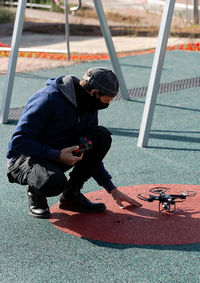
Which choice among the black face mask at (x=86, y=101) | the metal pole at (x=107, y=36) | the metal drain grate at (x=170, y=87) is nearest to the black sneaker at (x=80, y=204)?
the black face mask at (x=86, y=101)

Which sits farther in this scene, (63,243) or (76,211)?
(76,211)

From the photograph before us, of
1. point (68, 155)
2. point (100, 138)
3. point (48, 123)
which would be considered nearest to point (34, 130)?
point (48, 123)

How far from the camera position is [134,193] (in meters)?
4.68

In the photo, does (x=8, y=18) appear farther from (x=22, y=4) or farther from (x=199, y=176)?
(x=199, y=176)

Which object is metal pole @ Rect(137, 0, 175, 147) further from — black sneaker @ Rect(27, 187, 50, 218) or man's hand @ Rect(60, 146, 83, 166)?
man's hand @ Rect(60, 146, 83, 166)

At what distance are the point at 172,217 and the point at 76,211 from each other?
2.40ft

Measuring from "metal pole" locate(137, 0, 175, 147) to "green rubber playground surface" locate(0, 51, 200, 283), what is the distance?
0.61 ft

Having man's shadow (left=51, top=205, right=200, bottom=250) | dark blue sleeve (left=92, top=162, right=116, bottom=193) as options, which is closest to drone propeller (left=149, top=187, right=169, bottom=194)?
man's shadow (left=51, top=205, right=200, bottom=250)

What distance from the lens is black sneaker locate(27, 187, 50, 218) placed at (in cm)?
420

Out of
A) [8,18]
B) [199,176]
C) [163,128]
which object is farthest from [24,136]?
[8,18]

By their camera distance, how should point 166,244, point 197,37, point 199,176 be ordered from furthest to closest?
point 197,37, point 199,176, point 166,244

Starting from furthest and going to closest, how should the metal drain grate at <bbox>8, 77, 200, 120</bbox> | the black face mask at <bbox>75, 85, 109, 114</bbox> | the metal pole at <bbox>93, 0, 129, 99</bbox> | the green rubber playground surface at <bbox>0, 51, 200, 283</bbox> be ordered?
the metal drain grate at <bbox>8, 77, 200, 120</bbox>, the metal pole at <bbox>93, 0, 129, 99</bbox>, the black face mask at <bbox>75, 85, 109, 114</bbox>, the green rubber playground surface at <bbox>0, 51, 200, 283</bbox>

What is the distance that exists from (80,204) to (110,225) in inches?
14.7

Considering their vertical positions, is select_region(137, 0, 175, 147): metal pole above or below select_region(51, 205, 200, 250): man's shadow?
above
